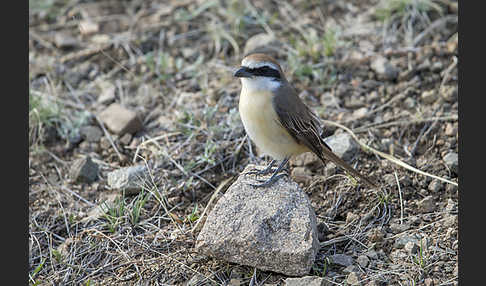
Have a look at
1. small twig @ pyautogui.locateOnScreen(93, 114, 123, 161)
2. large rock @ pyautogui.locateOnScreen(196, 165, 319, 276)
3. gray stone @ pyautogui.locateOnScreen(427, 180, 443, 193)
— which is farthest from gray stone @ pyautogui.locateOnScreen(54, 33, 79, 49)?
gray stone @ pyautogui.locateOnScreen(427, 180, 443, 193)

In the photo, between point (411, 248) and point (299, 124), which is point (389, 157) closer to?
point (299, 124)

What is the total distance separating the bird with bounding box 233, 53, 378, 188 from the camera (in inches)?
249

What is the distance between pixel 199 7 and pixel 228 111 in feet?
8.90

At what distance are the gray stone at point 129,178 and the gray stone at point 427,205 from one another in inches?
121

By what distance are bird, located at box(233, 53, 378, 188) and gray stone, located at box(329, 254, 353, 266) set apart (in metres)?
0.93

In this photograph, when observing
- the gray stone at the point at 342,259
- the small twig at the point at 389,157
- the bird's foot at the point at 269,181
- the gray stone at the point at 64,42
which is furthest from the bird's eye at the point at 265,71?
the gray stone at the point at 64,42

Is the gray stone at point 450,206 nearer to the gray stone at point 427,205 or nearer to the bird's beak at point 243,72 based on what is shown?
the gray stone at point 427,205

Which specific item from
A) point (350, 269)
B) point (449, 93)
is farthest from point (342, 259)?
point (449, 93)

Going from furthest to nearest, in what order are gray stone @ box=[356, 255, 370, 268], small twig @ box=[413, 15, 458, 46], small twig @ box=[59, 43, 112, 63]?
small twig @ box=[59, 43, 112, 63], small twig @ box=[413, 15, 458, 46], gray stone @ box=[356, 255, 370, 268]

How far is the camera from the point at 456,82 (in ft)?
27.6

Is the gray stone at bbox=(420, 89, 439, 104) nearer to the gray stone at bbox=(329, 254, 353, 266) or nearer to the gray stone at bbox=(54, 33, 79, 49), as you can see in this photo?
the gray stone at bbox=(329, 254, 353, 266)

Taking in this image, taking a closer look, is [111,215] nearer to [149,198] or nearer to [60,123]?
[149,198]

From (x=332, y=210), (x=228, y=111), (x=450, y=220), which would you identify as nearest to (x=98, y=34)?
(x=228, y=111)

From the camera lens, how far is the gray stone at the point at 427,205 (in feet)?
21.4
